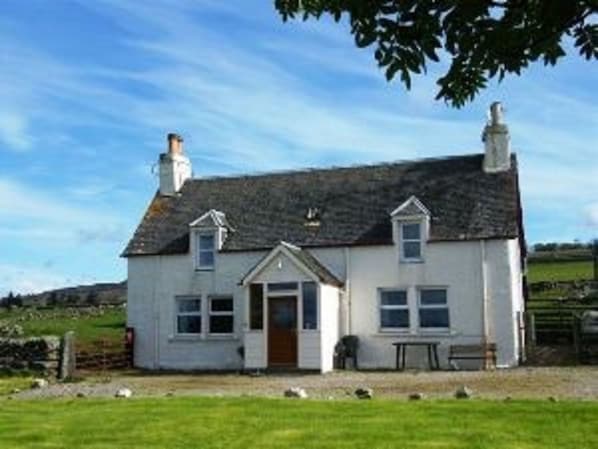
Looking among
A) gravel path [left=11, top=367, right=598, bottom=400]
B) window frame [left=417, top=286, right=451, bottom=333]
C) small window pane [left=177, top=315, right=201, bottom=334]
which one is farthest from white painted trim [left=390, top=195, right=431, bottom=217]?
small window pane [left=177, top=315, right=201, bottom=334]

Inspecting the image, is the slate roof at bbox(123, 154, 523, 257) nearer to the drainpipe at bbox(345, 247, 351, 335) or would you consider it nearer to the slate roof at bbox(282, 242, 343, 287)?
the drainpipe at bbox(345, 247, 351, 335)

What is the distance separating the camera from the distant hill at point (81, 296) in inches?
2705

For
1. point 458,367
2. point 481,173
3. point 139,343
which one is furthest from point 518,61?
point 139,343

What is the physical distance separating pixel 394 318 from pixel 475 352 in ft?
10.3

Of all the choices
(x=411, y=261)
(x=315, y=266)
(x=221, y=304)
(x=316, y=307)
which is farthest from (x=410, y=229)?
(x=221, y=304)

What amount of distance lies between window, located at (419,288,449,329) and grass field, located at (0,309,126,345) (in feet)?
41.4

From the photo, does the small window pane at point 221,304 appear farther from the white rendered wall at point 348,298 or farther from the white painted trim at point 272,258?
the white painted trim at point 272,258

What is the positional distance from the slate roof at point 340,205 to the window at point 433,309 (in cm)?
188

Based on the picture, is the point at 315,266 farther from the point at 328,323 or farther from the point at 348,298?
the point at 328,323

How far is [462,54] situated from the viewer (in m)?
5.22

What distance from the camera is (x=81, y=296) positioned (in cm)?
7581

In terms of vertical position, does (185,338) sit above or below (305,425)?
above

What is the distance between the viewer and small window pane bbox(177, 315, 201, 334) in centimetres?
3358

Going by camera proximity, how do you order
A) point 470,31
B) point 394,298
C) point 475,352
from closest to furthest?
point 470,31
point 475,352
point 394,298
